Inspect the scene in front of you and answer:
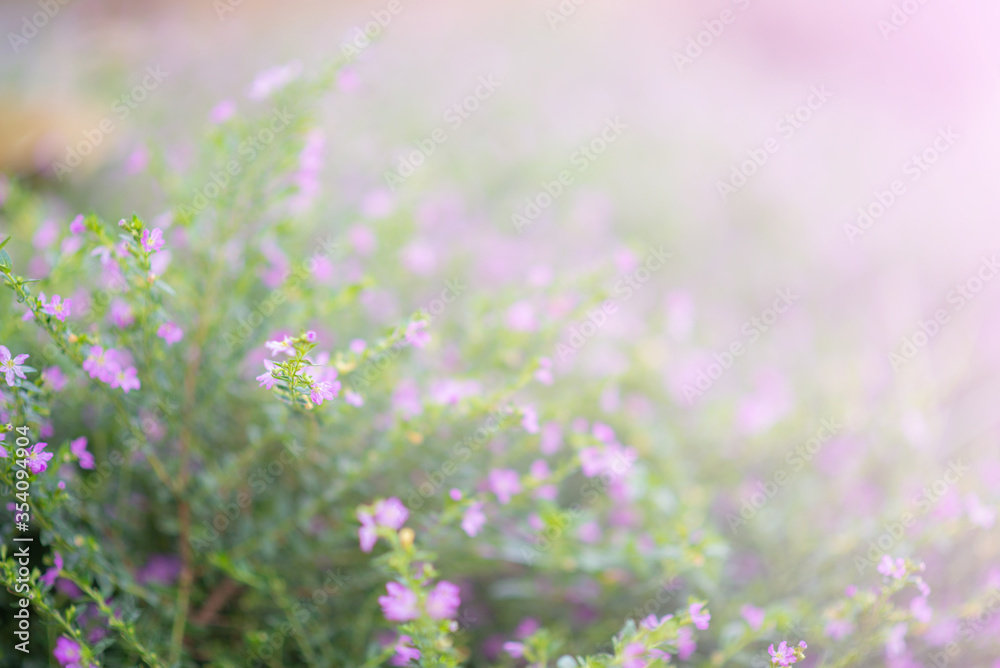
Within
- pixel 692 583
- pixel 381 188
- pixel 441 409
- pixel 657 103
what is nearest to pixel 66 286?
pixel 441 409

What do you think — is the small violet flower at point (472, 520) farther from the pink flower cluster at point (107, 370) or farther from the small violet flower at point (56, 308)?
the small violet flower at point (56, 308)

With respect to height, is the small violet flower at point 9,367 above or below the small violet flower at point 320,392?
below

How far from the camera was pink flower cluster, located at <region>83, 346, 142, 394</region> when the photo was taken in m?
1.62

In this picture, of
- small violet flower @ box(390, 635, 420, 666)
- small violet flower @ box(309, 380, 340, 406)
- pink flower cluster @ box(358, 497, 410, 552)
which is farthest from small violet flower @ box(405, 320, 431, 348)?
small violet flower @ box(390, 635, 420, 666)

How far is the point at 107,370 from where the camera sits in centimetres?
164

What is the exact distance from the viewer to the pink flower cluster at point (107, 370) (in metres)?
1.62

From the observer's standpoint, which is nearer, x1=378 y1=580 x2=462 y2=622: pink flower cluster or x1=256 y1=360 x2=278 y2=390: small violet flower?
x1=256 y1=360 x2=278 y2=390: small violet flower

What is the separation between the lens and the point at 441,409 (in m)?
1.81

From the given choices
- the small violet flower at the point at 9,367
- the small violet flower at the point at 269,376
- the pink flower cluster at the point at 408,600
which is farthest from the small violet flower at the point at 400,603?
the small violet flower at the point at 9,367

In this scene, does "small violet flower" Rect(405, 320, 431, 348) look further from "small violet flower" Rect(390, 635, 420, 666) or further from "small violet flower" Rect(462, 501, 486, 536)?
"small violet flower" Rect(390, 635, 420, 666)

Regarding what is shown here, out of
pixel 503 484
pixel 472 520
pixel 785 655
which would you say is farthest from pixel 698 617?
pixel 503 484

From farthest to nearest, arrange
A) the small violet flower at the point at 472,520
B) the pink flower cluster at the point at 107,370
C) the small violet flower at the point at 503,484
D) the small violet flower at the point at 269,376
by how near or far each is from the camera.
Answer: the small violet flower at the point at 503,484 → the small violet flower at the point at 472,520 → the pink flower cluster at the point at 107,370 → the small violet flower at the point at 269,376

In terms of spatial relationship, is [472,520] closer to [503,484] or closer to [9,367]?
[503,484]

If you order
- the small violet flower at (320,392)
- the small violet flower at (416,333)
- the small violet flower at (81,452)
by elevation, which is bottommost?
the small violet flower at (81,452)
